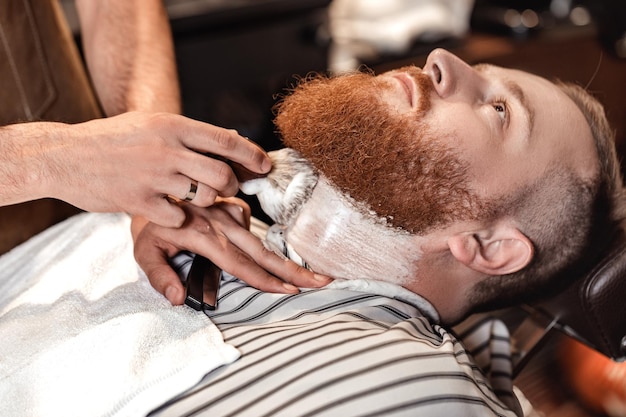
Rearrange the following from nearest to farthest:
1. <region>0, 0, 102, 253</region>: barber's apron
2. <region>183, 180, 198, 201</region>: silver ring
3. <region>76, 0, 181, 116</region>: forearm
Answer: <region>183, 180, 198, 201</region>: silver ring
<region>0, 0, 102, 253</region>: barber's apron
<region>76, 0, 181, 116</region>: forearm

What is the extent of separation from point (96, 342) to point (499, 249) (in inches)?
32.2

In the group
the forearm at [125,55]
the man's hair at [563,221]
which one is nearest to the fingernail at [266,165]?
the man's hair at [563,221]

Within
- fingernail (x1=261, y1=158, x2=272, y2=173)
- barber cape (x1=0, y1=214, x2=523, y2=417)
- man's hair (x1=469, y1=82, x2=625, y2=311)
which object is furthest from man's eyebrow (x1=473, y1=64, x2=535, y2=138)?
fingernail (x1=261, y1=158, x2=272, y2=173)

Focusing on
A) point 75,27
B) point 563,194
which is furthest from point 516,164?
point 75,27

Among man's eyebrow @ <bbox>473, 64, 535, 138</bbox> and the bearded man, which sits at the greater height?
man's eyebrow @ <bbox>473, 64, 535, 138</bbox>

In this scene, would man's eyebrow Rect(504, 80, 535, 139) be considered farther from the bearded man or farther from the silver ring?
the silver ring

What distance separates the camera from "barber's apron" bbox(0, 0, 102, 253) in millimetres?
1633

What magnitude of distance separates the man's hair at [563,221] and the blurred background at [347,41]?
161 centimetres

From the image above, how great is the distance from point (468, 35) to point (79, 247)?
2.74 m

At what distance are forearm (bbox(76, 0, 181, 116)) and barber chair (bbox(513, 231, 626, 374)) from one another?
1.07 metres

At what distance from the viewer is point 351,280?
1356 millimetres

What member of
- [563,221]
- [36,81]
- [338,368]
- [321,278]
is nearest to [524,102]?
[563,221]

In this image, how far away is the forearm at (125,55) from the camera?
5.91 feet

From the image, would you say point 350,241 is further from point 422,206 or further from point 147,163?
point 147,163
